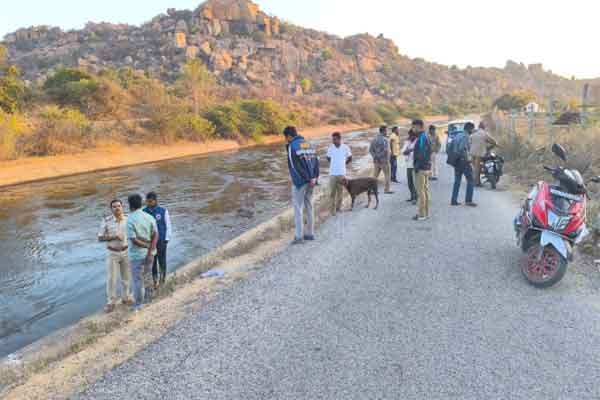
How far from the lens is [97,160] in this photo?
92.8ft

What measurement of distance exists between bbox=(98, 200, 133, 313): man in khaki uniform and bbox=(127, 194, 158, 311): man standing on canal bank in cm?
27

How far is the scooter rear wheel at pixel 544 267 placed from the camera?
560 cm

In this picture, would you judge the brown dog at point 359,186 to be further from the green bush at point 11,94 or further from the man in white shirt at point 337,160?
the green bush at point 11,94

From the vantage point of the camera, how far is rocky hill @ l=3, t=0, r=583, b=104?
94.4m

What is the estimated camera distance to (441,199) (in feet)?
38.4

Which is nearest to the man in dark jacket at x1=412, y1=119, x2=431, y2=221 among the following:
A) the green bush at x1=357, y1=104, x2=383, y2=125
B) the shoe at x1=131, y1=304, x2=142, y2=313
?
the shoe at x1=131, y1=304, x2=142, y2=313

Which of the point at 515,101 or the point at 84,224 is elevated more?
the point at 515,101

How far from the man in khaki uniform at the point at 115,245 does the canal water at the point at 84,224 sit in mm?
1075

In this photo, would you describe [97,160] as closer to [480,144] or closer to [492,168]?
[480,144]

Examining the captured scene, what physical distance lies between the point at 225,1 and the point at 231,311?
142176 millimetres

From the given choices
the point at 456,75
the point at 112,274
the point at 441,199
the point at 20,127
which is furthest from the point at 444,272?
the point at 456,75

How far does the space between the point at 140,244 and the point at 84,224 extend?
8.72 m

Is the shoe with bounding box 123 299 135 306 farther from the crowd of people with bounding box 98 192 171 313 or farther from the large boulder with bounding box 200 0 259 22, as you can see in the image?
the large boulder with bounding box 200 0 259 22

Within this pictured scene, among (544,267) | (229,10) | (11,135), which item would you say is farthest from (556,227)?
(229,10)
